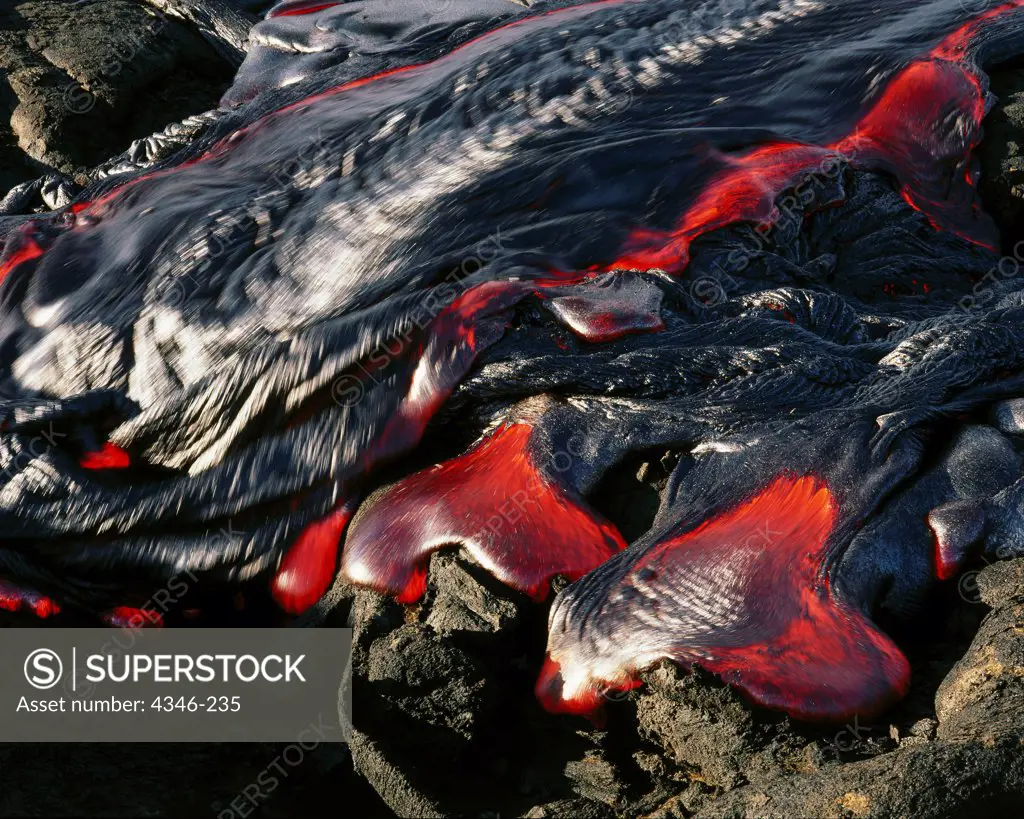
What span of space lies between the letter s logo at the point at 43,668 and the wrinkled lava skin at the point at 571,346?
0.16m

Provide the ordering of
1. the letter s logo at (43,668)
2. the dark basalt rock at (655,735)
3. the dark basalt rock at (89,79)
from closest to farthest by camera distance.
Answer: the dark basalt rock at (655,735) → the letter s logo at (43,668) → the dark basalt rock at (89,79)

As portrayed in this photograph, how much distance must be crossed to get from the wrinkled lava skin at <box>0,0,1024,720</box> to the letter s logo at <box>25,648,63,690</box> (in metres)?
0.16

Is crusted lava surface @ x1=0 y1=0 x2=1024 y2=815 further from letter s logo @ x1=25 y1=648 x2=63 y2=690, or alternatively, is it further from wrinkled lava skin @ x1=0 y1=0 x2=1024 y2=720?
letter s logo @ x1=25 y1=648 x2=63 y2=690

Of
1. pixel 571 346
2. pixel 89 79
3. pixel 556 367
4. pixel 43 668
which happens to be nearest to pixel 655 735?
pixel 556 367

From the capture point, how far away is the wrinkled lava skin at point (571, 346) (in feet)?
8.45

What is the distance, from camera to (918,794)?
193 centimetres

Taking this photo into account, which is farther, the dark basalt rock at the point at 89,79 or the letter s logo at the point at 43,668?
the dark basalt rock at the point at 89,79

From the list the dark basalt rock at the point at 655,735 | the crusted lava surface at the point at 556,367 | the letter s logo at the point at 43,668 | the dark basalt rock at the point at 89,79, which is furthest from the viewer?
the dark basalt rock at the point at 89,79

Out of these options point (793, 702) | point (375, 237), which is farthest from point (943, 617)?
point (375, 237)

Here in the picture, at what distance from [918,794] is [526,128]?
2355mm

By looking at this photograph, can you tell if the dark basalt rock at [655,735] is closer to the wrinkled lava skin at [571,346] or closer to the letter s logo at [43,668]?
the wrinkled lava skin at [571,346]

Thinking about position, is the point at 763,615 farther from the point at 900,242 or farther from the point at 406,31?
the point at 406,31

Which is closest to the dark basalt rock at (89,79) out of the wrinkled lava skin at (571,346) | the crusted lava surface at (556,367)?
the crusted lava surface at (556,367)

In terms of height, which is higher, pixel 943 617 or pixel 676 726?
pixel 676 726
